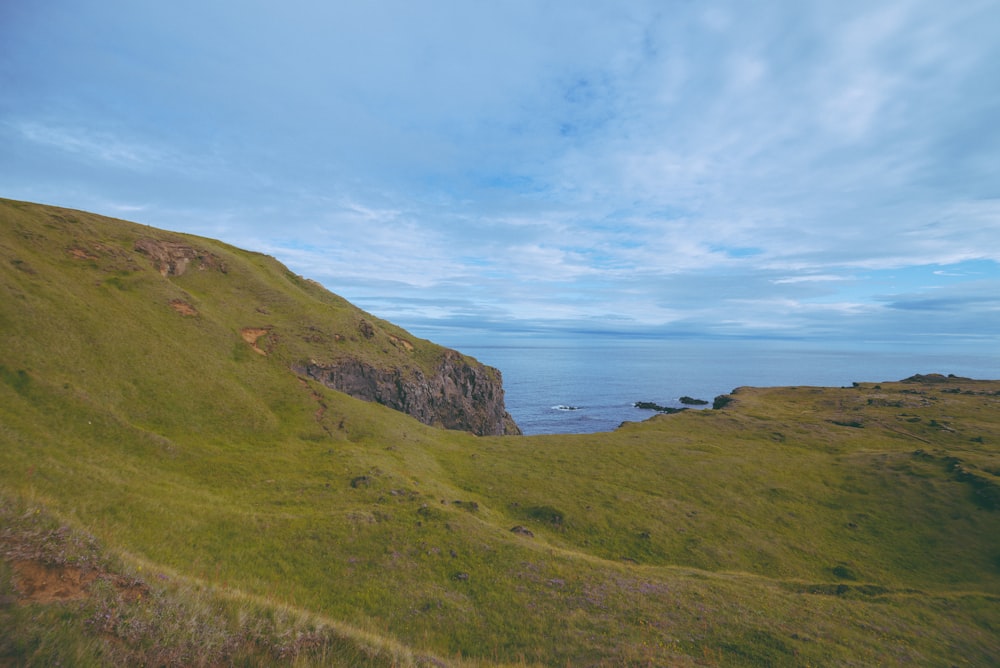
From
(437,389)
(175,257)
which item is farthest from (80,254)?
(437,389)

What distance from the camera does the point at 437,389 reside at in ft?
275

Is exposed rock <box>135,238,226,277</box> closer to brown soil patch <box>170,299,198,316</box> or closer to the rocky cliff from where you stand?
the rocky cliff

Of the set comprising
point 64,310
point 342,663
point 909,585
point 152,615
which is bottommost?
point 909,585

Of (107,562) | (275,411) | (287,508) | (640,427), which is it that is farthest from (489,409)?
(107,562)

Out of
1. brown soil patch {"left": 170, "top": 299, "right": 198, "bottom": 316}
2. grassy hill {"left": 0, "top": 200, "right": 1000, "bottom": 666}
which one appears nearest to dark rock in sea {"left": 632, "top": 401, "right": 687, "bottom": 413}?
grassy hill {"left": 0, "top": 200, "right": 1000, "bottom": 666}

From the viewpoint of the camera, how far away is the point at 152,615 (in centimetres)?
1048

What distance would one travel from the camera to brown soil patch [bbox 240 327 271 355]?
2185 inches

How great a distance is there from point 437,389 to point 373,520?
5499cm

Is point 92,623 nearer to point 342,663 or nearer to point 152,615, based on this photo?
point 152,615

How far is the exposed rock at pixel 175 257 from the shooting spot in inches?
2388

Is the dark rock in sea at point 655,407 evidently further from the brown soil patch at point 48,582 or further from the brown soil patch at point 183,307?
the brown soil patch at point 48,582

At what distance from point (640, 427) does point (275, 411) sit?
5379 cm

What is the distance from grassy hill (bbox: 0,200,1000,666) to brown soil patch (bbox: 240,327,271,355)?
18.2 inches

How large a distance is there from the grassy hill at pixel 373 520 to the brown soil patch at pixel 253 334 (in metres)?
0.46
